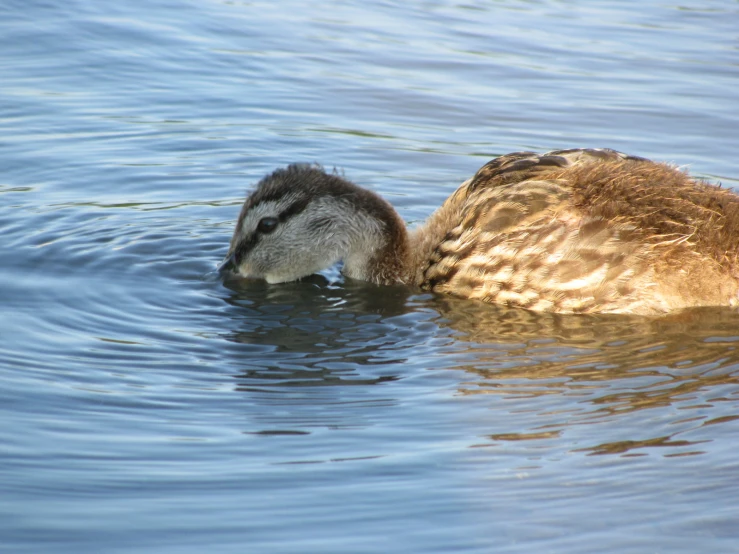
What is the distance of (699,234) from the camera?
926 cm

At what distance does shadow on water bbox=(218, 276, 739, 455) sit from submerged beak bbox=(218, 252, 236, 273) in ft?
1.37

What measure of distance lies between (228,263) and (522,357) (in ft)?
11.2

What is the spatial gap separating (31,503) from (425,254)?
17.0ft

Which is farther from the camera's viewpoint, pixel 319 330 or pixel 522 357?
pixel 319 330

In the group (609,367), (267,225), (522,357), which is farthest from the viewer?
(267,225)

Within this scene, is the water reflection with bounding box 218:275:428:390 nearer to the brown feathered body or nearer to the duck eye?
Result: the duck eye

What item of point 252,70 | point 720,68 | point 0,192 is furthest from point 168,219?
point 720,68

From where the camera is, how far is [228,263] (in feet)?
35.6

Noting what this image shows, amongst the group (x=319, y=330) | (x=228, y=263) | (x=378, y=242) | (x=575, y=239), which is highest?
(x=575, y=239)

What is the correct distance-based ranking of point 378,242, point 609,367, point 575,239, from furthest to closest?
point 378,242 < point 575,239 < point 609,367

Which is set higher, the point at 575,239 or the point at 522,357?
the point at 575,239

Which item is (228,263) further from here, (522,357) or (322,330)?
(522,357)

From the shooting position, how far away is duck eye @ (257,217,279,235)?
432 inches

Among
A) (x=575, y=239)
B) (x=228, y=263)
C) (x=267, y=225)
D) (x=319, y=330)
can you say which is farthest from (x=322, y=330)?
(x=575, y=239)
